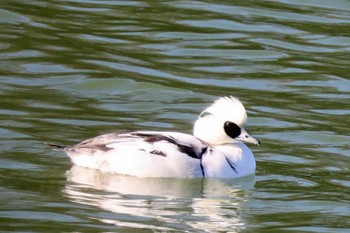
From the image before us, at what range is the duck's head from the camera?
474 inches

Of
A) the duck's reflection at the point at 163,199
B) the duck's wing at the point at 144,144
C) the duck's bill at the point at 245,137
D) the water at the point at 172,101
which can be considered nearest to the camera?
the duck's reflection at the point at 163,199

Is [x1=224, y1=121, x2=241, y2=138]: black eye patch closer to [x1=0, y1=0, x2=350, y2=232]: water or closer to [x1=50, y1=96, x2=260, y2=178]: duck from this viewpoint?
[x1=50, y1=96, x2=260, y2=178]: duck

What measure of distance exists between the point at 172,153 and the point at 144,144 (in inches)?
10.1

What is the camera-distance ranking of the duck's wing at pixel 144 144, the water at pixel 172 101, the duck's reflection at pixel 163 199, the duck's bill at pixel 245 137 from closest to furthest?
1. the duck's reflection at pixel 163 199
2. the water at pixel 172 101
3. the duck's wing at pixel 144 144
4. the duck's bill at pixel 245 137

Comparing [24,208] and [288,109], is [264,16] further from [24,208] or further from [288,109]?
[24,208]

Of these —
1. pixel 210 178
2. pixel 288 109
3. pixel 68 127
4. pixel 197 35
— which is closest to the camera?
pixel 210 178

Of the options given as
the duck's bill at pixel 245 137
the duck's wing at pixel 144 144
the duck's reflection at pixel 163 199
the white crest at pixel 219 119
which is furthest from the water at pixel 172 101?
the white crest at pixel 219 119

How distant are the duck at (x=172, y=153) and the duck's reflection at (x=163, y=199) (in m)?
0.08

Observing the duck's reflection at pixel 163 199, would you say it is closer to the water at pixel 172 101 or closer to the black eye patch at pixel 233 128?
the water at pixel 172 101

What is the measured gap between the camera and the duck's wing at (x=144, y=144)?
459 inches

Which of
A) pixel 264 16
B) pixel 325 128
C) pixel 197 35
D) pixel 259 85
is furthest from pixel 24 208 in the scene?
pixel 264 16

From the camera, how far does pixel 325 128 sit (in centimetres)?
1359

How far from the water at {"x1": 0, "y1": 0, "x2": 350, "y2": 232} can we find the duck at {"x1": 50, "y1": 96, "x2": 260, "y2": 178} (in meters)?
0.10

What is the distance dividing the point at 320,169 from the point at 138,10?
641 cm
